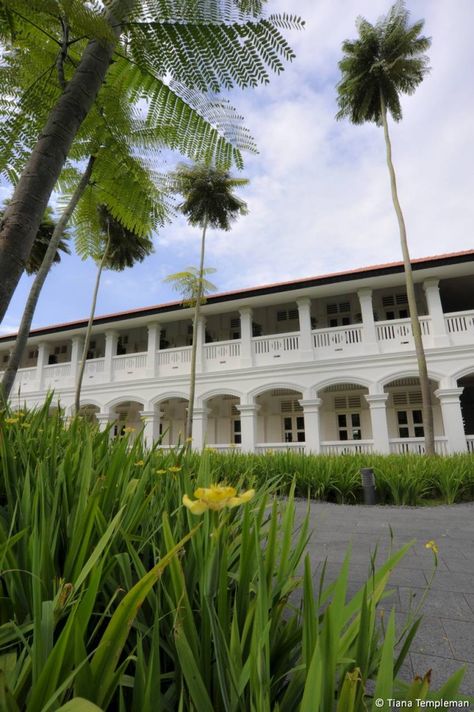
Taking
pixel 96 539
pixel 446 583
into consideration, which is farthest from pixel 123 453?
pixel 446 583

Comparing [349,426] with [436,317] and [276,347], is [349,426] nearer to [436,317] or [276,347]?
[276,347]

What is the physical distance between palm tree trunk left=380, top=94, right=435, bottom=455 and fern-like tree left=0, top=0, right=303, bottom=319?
1095 centimetres

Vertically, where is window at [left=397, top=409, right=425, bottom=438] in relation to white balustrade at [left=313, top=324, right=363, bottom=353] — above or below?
below

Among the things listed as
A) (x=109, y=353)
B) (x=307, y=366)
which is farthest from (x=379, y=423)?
(x=109, y=353)

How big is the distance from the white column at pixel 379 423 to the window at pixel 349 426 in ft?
11.1

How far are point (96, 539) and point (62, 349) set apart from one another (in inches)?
895

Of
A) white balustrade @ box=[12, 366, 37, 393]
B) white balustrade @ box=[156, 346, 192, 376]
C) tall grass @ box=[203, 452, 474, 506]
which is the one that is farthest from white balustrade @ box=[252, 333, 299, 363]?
white balustrade @ box=[12, 366, 37, 393]

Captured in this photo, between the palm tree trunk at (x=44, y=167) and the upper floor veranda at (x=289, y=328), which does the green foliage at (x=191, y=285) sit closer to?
the upper floor veranda at (x=289, y=328)

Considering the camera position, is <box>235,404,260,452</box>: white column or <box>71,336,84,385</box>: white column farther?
<box>71,336,84,385</box>: white column

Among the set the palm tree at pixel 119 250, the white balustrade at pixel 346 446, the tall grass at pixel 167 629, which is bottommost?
the tall grass at pixel 167 629

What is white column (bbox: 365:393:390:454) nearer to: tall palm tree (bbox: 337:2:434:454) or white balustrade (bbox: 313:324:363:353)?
white balustrade (bbox: 313:324:363:353)

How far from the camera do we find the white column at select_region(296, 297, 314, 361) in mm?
14289

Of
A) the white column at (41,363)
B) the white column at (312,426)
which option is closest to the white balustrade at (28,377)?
the white column at (41,363)

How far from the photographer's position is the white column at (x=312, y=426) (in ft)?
44.3
